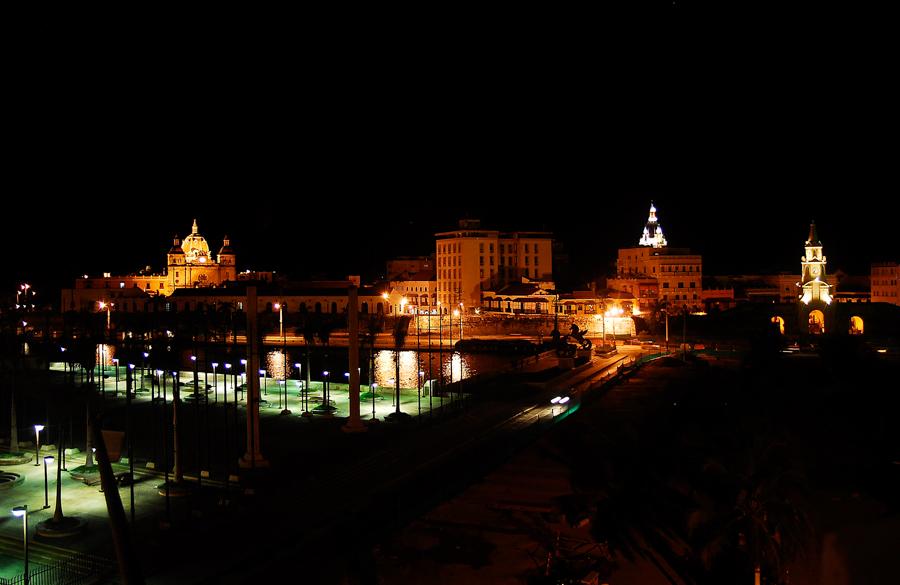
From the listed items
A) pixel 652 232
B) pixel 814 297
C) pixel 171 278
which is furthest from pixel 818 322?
pixel 171 278

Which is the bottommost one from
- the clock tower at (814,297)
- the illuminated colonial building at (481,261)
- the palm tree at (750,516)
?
the palm tree at (750,516)

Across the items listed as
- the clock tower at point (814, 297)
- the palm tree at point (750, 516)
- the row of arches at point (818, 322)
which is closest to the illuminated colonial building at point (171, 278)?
the clock tower at point (814, 297)

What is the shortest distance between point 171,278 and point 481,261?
3636cm

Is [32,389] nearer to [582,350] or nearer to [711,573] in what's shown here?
[582,350]

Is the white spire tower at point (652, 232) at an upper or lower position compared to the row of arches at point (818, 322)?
upper

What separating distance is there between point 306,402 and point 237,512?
12.6 meters

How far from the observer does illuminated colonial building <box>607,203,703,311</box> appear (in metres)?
70.4

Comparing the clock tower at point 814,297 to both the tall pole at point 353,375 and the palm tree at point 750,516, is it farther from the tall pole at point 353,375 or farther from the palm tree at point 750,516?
the palm tree at point 750,516

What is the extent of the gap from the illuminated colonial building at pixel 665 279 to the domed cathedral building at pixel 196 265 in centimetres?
4367

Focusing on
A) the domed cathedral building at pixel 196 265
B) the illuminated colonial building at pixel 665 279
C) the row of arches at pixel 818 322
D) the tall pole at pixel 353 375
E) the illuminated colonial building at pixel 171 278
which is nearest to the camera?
the tall pole at pixel 353 375

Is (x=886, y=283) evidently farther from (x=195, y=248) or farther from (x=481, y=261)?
(x=195, y=248)

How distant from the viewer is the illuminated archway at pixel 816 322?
56.9m

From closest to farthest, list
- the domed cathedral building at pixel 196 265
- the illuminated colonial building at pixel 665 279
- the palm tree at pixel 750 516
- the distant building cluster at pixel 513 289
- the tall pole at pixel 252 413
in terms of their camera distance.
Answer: the palm tree at pixel 750 516, the tall pole at pixel 252 413, the distant building cluster at pixel 513 289, the illuminated colonial building at pixel 665 279, the domed cathedral building at pixel 196 265

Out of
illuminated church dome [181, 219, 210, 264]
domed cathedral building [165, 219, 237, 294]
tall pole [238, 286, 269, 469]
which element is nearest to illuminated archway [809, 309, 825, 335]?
tall pole [238, 286, 269, 469]
